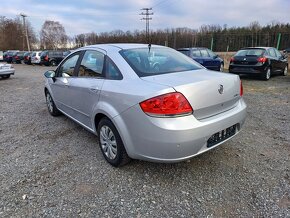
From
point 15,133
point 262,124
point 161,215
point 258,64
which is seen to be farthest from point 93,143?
point 258,64

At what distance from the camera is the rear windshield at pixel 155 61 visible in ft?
9.84

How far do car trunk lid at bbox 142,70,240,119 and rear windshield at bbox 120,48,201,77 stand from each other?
6.9 inches

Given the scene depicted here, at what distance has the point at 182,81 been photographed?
263 cm

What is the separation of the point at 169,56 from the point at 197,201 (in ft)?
6.68

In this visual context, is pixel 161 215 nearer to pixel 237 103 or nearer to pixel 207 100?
pixel 207 100

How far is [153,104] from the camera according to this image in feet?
8.00

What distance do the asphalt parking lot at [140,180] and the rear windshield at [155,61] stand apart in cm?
123

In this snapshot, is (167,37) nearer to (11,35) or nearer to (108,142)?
(11,35)

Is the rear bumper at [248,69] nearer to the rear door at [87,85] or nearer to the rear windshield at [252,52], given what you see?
the rear windshield at [252,52]

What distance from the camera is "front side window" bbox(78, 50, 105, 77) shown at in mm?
3367

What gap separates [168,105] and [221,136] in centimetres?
86

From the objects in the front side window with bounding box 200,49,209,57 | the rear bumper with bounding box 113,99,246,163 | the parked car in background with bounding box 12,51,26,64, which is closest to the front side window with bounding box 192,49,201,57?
the front side window with bounding box 200,49,209,57

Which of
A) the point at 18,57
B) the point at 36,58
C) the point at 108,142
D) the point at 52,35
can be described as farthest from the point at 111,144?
the point at 52,35

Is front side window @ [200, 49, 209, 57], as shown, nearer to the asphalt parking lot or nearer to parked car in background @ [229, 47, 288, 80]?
parked car in background @ [229, 47, 288, 80]
